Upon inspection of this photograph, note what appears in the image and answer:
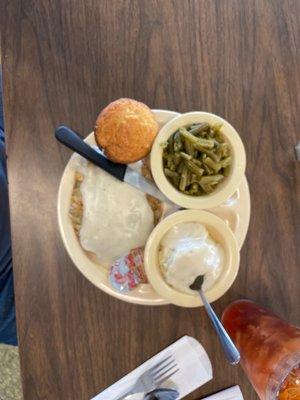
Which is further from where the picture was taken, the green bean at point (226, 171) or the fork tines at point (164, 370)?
the fork tines at point (164, 370)

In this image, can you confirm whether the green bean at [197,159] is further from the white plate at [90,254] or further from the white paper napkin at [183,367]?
the white paper napkin at [183,367]

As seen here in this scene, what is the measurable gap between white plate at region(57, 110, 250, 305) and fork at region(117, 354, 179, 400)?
4.8 inches

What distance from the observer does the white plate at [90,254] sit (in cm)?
73

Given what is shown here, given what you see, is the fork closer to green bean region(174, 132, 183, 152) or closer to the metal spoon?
the metal spoon

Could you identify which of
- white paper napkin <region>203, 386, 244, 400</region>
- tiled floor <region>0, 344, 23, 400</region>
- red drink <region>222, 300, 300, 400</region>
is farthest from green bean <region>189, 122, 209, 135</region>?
tiled floor <region>0, 344, 23, 400</region>

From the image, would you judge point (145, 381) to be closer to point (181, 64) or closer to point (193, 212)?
point (193, 212)

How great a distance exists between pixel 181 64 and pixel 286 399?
22.6 inches

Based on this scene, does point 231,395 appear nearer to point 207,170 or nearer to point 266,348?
point 266,348

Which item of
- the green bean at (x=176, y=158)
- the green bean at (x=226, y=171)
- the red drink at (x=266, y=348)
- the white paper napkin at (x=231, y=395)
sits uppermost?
the green bean at (x=176, y=158)

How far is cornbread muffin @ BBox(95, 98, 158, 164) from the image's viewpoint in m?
0.66

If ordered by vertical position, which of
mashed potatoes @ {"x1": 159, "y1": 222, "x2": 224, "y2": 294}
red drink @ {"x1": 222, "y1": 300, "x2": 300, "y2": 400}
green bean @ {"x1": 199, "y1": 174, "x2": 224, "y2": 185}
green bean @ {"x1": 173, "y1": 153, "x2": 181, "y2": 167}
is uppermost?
green bean @ {"x1": 173, "y1": 153, "x2": 181, "y2": 167}

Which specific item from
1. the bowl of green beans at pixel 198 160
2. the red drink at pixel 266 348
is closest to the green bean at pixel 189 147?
the bowl of green beans at pixel 198 160

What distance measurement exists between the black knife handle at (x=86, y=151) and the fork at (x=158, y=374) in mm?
341

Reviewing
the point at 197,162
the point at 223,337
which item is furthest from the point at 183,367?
the point at 197,162
